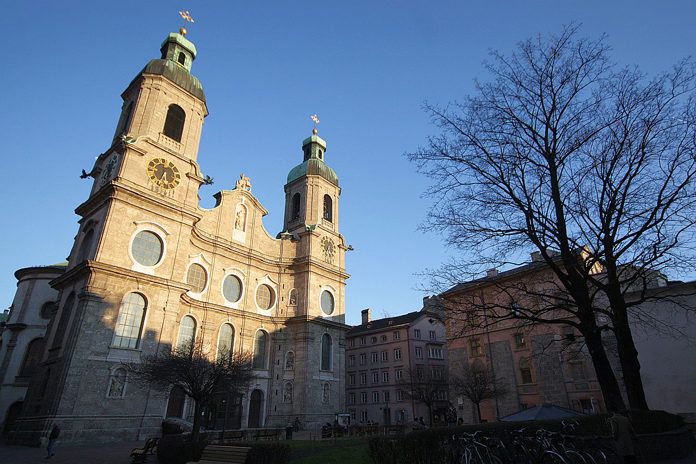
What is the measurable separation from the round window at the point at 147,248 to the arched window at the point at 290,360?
15.1m

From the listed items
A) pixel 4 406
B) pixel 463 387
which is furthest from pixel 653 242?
pixel 4 406

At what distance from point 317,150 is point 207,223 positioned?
18.5 m

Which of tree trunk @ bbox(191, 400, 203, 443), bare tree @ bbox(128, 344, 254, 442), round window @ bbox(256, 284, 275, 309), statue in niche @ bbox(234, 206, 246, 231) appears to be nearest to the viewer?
tree trunk @ bbox(191, 400, 203, 443)

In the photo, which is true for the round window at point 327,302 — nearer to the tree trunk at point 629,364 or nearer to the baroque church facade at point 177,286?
the baroque church facade at point 177,286

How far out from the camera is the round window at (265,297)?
1496 inches

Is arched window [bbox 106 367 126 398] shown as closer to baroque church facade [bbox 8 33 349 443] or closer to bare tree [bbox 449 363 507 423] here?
baroque church facade [bbox 8 33 349 443]

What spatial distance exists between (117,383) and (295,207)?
2649 centimetres

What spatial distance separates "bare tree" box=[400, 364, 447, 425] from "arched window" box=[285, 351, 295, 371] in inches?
542

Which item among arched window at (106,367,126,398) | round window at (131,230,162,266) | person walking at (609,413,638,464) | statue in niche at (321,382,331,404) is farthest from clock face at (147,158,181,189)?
person walking at (609,413,638,464)

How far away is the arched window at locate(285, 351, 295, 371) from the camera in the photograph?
36562 mm

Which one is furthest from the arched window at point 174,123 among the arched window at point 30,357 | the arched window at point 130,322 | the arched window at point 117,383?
the arched window at point 30,357

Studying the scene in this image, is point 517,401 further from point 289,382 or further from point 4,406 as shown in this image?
point 4,406

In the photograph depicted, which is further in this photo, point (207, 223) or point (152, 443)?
point (207, 223)

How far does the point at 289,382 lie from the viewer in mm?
36062
